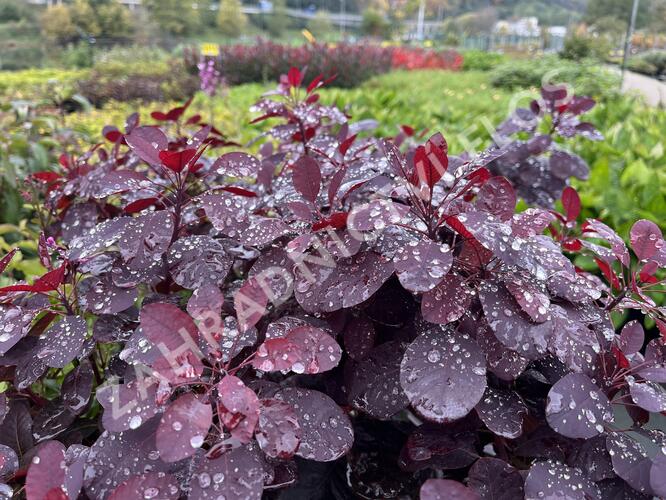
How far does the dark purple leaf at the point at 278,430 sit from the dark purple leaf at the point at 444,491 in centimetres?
15

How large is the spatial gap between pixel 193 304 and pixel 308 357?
169mm

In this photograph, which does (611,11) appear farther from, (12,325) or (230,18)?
(12,325)

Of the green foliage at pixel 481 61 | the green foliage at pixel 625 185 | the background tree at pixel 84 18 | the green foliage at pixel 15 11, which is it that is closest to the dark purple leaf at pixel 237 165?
the green foliage at pixel 625 185

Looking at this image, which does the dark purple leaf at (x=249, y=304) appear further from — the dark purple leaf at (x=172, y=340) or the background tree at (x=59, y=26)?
the background tree at (x=59, y=26)

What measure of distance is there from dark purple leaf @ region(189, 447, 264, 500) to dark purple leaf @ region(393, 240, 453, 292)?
26 centimetres

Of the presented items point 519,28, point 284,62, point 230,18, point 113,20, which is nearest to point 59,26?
point 113,20

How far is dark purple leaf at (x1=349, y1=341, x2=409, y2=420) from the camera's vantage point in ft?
2.38

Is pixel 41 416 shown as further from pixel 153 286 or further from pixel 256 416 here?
pixel 256 416

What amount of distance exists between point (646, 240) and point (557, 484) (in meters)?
0.41

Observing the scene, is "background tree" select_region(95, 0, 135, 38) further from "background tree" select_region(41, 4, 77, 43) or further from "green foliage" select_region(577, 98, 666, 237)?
"green foliage" select_region(577, 98, 666, 237)

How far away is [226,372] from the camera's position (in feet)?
2.07

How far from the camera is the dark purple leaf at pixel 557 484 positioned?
0.61m

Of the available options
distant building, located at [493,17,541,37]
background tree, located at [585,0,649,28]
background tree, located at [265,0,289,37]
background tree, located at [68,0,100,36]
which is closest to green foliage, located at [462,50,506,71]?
background tree, located at [585,0,649,28]

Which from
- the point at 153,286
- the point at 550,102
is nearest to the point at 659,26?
the point at 550,102
